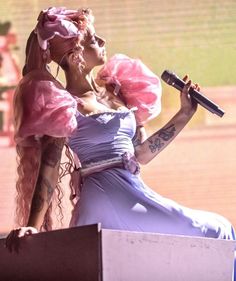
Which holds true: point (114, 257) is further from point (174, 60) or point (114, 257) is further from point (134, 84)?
point (174, 60)

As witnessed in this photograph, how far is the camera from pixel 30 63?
2.07m

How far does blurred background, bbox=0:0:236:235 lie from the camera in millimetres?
2888

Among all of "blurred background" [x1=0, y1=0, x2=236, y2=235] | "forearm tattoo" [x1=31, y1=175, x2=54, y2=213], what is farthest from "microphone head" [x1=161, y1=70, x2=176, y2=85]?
"blurred background" [x1=0, y1=0, x2=236, y2=235]

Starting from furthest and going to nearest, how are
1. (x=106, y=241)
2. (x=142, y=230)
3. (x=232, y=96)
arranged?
(x=232, y=96) → (x=142, y=230) → (x=106, y=241)

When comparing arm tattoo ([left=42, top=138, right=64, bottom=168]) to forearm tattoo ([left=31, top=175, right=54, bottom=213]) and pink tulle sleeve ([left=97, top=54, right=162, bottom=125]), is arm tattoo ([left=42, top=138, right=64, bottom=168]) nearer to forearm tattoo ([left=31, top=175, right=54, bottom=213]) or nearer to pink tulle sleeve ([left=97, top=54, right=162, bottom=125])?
forearm tattoo ([left=31, top=175, right=54, bottom=213])

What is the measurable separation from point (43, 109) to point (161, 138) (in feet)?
1.08

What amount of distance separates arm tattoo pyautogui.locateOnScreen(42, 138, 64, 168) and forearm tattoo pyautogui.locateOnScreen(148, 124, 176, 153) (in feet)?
0.83

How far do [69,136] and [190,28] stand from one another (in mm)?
1077

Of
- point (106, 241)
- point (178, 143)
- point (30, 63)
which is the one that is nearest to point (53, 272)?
point (106, 241)

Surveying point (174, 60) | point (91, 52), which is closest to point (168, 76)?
point (91, 52)

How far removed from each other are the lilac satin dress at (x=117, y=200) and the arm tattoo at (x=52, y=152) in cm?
4

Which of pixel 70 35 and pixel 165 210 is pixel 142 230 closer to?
pixel 165 210

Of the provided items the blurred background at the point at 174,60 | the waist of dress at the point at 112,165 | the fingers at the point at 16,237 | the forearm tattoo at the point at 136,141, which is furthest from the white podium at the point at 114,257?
the blurred background at the point at 174,60

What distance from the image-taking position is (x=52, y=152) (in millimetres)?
1981
